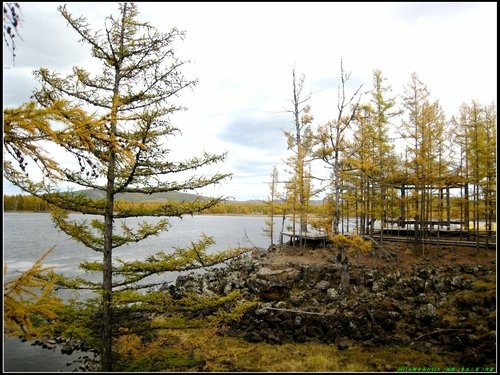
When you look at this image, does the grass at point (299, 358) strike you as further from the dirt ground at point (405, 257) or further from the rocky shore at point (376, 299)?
the dirt ground at point (405, 257)

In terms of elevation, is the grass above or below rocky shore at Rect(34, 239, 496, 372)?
below

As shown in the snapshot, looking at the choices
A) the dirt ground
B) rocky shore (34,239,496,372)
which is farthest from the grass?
the dirt ground

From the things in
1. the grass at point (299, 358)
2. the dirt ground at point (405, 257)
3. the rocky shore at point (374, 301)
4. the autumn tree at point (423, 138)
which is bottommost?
the grass at point (299, 358)

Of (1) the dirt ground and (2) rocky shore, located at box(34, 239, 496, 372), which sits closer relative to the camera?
(2) rocky shore, located at box(34, 239, 496, 372)

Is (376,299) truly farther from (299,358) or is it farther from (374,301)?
(299,358)

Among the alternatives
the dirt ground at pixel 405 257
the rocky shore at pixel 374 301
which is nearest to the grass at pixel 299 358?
the rocky shore at pixel 374 301

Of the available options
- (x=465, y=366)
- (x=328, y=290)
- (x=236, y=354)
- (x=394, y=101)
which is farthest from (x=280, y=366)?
(x=394, y=101)

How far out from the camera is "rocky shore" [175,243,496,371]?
33.7 feet

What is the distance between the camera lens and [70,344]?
12.3m

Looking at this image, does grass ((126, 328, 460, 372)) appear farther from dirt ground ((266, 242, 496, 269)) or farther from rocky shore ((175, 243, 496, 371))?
dirt ground ((266, 242, 496, 269))

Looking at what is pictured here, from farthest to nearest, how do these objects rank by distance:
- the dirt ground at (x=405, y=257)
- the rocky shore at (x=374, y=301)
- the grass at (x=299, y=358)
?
the dirt ground at (x=405, y=257)
the rocky shore at (x=374, y=301)
the grass at (x=299, y=358)

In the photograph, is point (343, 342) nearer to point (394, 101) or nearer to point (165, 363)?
point (165, 363)

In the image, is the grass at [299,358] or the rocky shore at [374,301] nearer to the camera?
the grass at [299,358]

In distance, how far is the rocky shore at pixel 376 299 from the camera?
33.7 feet
